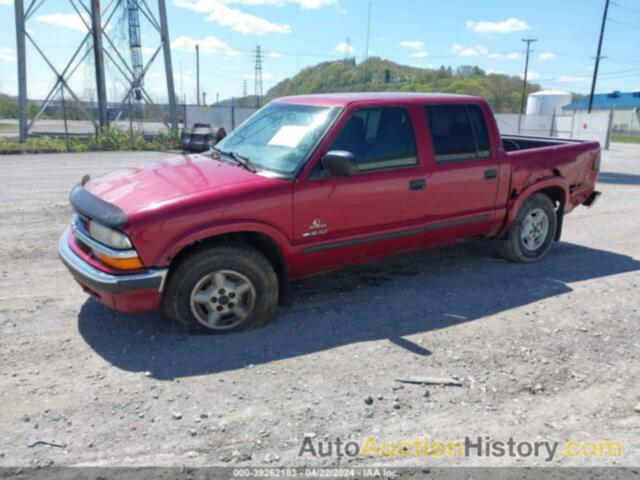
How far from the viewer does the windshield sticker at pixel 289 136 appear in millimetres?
4547

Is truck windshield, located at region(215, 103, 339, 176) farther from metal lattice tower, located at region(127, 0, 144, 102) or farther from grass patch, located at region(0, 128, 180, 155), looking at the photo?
metal lattice tower, located at region(127, 0, 144, 102)

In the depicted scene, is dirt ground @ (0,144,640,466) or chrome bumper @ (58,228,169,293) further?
chrome bumper @ (58,228,169,293)

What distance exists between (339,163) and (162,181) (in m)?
1.42

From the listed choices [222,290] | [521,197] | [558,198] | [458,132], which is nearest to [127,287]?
[222,290]

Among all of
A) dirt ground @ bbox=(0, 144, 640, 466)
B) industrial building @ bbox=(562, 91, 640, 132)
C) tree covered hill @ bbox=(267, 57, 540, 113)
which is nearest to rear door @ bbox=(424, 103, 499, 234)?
dirt ground @ bbox=(0, 144, 640, 466)

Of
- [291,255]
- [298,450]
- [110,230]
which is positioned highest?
[110,230]

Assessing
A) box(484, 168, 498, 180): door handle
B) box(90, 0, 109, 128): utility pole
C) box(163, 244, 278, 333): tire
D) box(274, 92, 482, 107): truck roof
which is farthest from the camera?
box(90, 0, 109, 128): utility pole

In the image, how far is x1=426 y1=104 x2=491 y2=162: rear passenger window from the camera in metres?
5.12

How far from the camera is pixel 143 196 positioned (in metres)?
3.94

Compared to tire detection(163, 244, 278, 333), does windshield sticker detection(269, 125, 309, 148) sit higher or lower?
higher

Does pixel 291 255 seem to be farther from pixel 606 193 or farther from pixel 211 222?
pixel 606 193

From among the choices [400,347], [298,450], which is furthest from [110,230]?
[400,347]

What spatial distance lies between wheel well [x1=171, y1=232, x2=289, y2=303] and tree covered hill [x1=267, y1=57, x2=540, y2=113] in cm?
4670

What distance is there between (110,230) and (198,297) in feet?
2.64
